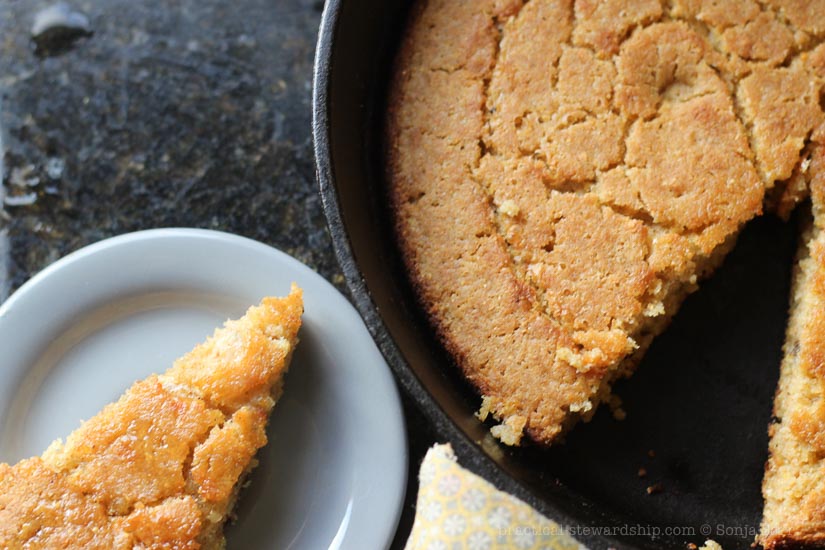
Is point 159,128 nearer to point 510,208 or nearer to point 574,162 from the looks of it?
point 510,208

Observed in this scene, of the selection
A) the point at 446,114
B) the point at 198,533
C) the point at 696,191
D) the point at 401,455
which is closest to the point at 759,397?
the point at 696,191

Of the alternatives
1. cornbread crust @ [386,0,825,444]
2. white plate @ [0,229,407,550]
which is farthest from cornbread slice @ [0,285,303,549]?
cornbread crust @ [386,0,825,444]

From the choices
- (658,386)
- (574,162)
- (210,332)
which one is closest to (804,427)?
(658,386)

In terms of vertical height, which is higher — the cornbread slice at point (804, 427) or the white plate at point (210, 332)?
the cornbread slice at point (804, 427)

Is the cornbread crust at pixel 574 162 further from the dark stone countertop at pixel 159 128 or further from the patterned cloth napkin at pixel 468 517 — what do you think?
the dark stone countertop at pixel 159 128

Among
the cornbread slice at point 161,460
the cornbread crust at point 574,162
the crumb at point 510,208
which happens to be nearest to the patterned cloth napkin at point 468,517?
the cornbread crust at point 574,162

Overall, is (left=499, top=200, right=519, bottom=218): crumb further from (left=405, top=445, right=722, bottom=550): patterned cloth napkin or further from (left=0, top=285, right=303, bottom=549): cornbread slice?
(left=405, top=445, right=722, bottom=550): patterned cloth napkin
